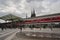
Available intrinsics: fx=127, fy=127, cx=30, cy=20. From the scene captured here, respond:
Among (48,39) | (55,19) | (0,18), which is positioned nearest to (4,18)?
(0,18)

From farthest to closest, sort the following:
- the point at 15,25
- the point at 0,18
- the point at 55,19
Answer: the point at 0,18, the point at 15,25, the point at 55,19

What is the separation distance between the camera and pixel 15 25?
9831cm

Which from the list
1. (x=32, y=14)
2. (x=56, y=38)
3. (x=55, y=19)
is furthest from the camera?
(x=32, y=14)

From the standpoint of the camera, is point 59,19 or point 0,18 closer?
point 59,19

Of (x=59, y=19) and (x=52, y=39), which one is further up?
(x=59, y=19)

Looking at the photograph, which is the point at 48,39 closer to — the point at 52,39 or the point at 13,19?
the point at 52,39

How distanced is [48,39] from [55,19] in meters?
32.0

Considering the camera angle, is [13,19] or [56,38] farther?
[13,19]

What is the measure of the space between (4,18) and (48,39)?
10061 centimetres

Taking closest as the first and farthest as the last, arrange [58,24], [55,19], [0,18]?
[58,24], [55,19], [0,18]

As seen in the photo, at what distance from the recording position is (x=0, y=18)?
119m

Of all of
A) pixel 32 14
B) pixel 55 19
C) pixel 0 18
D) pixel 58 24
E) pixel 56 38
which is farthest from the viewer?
pixel 32 14

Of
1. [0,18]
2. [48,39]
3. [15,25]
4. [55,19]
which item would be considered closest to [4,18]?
[0,18]

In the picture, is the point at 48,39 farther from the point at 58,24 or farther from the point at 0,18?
the point at 0,18
